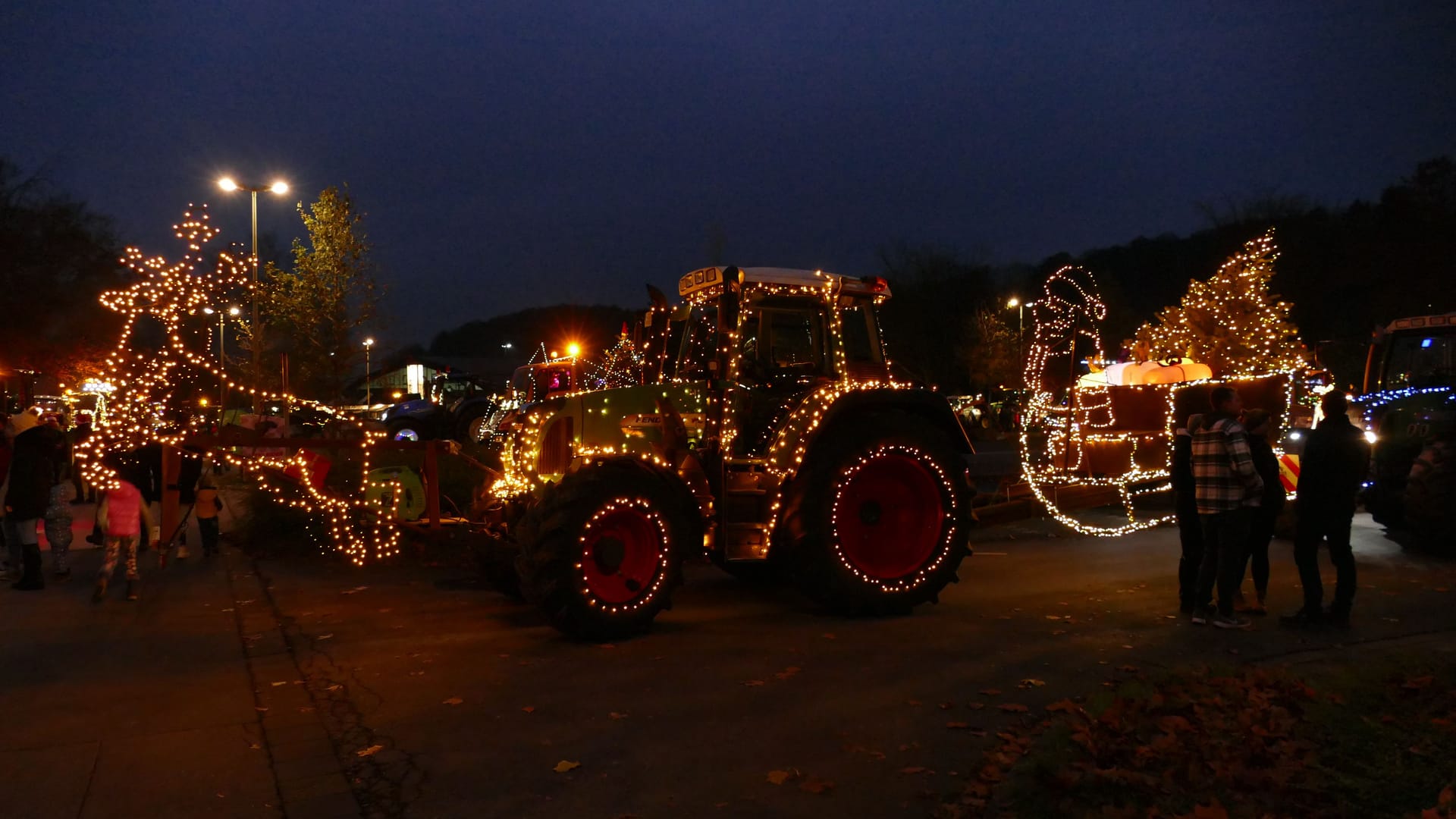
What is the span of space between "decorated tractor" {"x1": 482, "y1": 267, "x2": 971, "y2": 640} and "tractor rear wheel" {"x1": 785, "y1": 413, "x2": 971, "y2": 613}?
14 mm

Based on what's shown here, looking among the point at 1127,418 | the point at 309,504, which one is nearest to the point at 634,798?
the point at 309,504

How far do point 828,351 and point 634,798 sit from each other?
486cm

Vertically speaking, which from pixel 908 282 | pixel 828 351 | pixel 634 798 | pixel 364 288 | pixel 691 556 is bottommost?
pixel 634 798

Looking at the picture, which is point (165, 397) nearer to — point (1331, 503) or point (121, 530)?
point (121, 530)

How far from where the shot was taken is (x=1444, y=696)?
17.1ft

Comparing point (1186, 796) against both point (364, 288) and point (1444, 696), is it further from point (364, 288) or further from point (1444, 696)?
point (364, 288)

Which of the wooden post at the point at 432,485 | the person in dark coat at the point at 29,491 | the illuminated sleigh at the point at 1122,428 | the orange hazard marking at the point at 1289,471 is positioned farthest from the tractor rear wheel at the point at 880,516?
the person in dark coat at the point at 29,491

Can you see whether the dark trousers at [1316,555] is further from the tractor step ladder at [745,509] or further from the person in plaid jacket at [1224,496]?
the tractor step ladder at [745,509]

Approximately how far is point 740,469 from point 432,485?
8.67 ft

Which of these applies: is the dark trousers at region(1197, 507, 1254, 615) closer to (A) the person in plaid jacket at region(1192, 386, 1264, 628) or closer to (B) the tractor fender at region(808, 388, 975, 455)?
Result: (A) the person in plaid jacket at region(1192, 386, 1264, 628)

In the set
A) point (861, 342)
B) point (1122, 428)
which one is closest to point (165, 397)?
point (861, 342)

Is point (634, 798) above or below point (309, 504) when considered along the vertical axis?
below

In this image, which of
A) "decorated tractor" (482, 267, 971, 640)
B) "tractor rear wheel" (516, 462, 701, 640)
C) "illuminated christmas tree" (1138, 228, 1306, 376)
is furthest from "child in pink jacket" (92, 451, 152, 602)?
"illuminated christmas tree" (1138, 228, 1306, 376)

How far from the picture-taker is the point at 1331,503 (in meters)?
7.70
